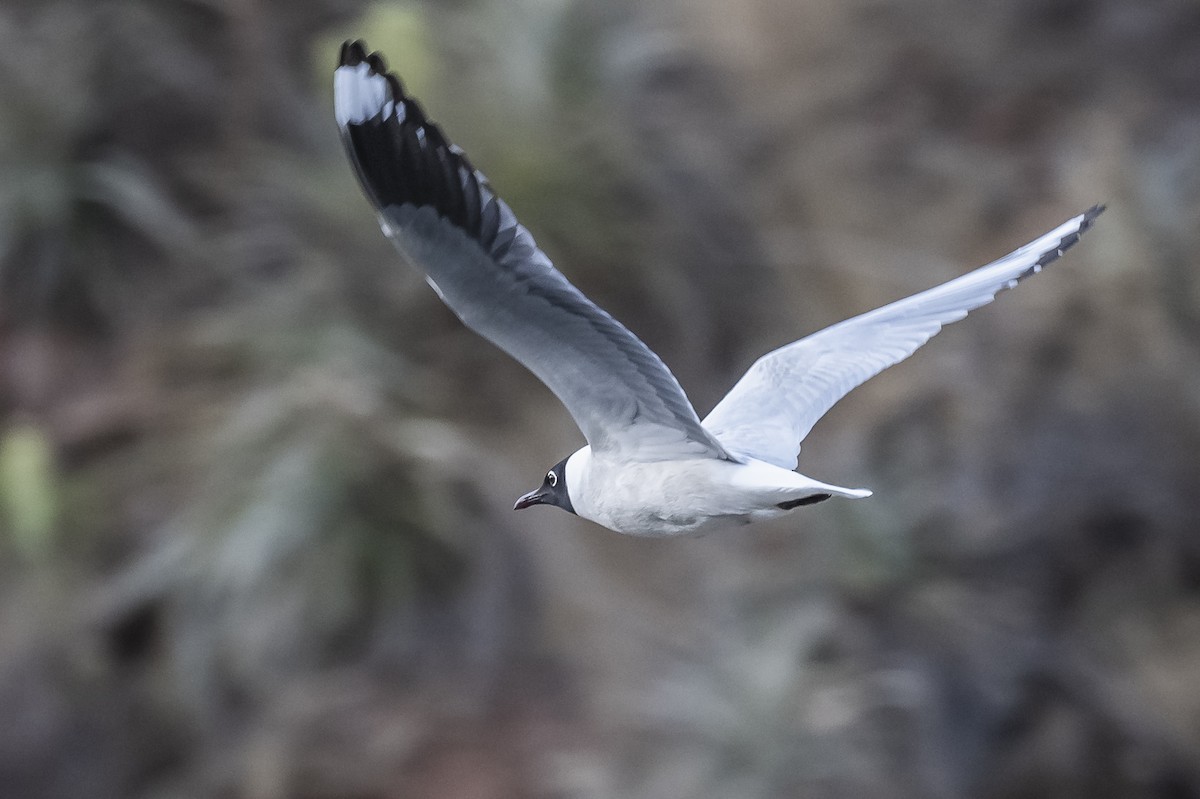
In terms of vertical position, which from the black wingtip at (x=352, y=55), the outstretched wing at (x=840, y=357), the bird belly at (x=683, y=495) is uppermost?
Result: the outstretched wing at (x=840, y=357)

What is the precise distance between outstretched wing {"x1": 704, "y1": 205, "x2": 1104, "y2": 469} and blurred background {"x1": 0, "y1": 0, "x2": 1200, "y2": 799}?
1957 mm

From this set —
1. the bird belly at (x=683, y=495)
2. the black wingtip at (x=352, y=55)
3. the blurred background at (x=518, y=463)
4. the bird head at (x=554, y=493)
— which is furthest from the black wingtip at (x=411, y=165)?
the blurred background at (x=518, y=463)

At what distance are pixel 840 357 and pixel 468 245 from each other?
1269mm

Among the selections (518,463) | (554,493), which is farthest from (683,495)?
(518,463)

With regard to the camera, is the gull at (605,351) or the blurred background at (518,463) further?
the blurred background at (518,463)

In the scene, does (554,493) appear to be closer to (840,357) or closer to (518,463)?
(840,357)

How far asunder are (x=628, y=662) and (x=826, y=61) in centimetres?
388

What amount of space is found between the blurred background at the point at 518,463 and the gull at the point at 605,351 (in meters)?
2.02

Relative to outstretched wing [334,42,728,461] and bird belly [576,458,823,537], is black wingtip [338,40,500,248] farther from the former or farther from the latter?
bird belly [576,458,823,537]

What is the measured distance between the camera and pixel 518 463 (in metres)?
5.91

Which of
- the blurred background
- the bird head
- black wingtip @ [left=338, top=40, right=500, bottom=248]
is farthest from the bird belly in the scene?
the blurred background

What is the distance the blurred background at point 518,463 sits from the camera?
5.31m

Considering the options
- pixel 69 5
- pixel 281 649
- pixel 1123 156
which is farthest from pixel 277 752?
pixel 1123 156

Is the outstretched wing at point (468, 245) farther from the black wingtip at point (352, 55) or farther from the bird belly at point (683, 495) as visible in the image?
the bird belly at point (683, 495)
